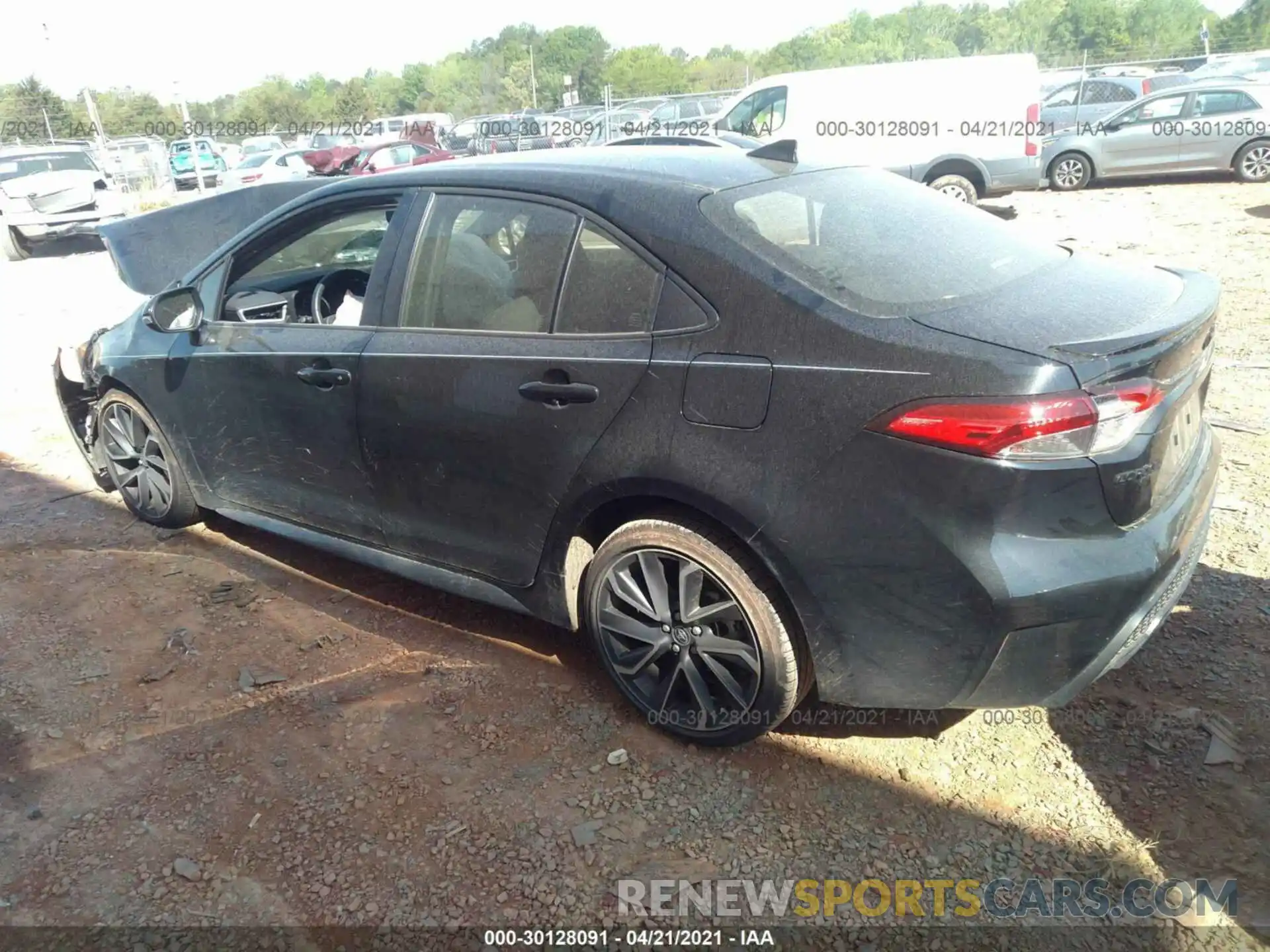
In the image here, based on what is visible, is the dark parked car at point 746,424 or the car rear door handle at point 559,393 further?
the car rear door handle at point 559,393

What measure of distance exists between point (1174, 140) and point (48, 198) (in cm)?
1758

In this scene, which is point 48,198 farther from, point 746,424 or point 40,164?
point 746,424

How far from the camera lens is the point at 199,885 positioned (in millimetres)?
2318

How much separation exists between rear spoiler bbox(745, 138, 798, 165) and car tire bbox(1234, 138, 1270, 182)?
43.9 ft

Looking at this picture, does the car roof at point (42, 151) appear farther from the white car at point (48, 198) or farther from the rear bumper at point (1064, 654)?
the rear bumper at point (1064, 654)

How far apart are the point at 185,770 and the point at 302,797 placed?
1.43 ft

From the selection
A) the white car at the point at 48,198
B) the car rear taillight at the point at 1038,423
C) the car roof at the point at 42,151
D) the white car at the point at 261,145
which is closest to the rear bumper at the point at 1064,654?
the car rear taillight at the point at 1038,423

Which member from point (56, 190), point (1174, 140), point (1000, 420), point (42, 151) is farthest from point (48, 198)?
point (1174, 140)

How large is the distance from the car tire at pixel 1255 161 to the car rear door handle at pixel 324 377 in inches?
575

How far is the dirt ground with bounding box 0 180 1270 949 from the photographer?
227cm

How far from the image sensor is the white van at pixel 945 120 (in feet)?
38.7

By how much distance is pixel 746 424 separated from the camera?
230 centimetres

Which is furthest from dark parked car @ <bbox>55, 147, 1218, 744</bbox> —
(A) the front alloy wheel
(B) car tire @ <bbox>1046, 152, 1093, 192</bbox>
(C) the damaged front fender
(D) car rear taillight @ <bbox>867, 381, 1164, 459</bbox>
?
(B) car tire @ <bbox>1046, 152, 1093, 192</bbox>
